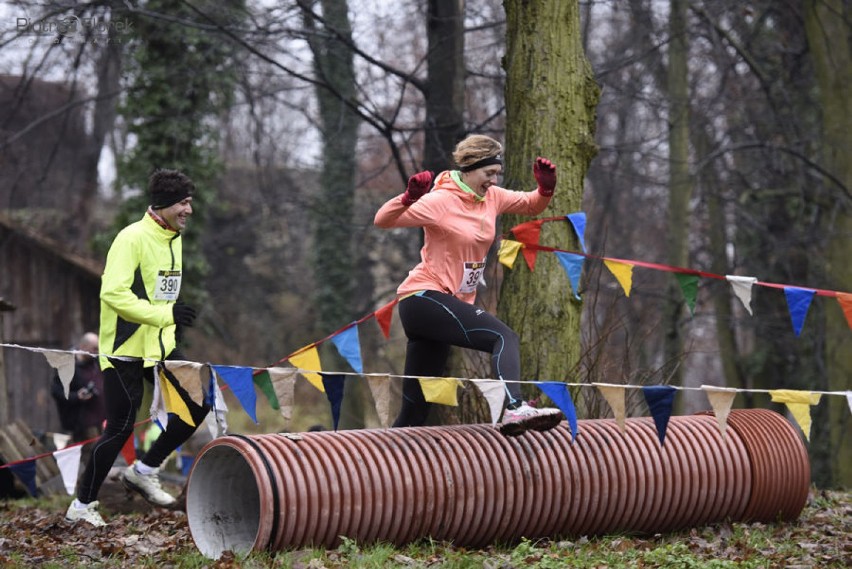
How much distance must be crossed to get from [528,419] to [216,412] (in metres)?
1.97

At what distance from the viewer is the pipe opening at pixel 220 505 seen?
6.01m

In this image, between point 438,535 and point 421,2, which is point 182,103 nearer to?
point 421,2

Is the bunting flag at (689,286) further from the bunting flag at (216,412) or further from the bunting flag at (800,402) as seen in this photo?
the bunting flag at (216,412)

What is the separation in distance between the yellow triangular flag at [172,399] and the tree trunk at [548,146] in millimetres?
2384

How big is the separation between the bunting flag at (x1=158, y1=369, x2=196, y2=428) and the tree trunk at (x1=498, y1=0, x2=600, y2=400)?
7.81ft

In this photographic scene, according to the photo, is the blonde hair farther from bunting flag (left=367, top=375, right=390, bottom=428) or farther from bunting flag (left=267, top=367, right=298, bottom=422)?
bunting flag (left=267, top=367, right=298, bottom=422)

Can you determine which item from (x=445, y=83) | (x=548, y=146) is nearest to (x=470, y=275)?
(x=548, y=146)

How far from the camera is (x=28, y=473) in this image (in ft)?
28.2

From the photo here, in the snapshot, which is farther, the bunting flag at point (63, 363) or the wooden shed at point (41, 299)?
the wooden shed at point (41, 299)

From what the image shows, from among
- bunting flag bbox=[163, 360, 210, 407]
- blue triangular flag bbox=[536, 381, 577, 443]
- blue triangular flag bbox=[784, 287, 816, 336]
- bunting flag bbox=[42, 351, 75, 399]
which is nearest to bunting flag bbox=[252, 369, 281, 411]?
bunting flag bbox=[163, 360, 210, 407]

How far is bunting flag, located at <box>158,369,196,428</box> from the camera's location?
22.1 feet

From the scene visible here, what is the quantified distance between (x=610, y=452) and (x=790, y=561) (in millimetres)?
1173

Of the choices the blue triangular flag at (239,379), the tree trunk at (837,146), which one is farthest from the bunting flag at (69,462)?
the tree trunk at (837,146)

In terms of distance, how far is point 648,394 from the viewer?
607cm
